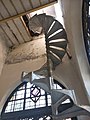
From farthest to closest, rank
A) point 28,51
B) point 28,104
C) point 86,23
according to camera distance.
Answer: point 28,51 < point 28,104 < point 86,23

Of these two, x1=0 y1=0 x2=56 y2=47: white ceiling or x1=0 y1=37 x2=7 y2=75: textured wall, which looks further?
x1=0 y1=37 x2=7 y2=75: textured wall

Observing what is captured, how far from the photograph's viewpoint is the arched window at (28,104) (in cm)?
400

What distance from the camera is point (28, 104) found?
4301 millimetres

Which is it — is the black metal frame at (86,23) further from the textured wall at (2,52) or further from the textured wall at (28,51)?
the textured wall at (2,52)

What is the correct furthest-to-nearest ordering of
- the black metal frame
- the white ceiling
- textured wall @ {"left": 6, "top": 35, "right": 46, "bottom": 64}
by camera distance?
1. textured wall @ {"left": 6, "top": 35, "right": 46, "bottom": 64}
2. the white ceiling
3. the black metal frame

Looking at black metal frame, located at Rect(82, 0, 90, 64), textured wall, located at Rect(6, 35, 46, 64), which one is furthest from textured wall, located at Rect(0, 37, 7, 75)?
→ black metal frame, located at Rect(82, 0, 90, 64)

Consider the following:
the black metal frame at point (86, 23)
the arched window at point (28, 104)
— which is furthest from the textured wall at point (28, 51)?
the black metal frame at point (86, 23)

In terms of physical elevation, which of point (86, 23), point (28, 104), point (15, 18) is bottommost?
point (28, 104)

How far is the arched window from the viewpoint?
4.00 metres

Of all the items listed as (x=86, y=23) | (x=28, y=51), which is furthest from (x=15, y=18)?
(x=86, y=23)

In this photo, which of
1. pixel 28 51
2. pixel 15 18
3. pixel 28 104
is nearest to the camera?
pixel 28 104

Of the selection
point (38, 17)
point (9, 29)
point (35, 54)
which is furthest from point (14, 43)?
point (38, 17)

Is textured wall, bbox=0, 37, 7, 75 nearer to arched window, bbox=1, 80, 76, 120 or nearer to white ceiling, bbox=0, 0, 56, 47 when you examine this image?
white ceiling, bbox=0, 0, 56, 47

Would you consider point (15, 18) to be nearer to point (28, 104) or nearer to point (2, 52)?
point (2, 52)
